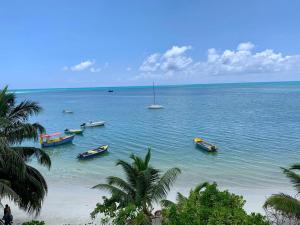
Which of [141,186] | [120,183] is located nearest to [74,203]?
[120,183]

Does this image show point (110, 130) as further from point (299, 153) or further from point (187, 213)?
point (187, 213)

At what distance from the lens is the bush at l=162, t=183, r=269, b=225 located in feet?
27.9

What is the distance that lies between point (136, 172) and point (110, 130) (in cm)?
4396

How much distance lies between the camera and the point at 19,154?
1144 centimetres

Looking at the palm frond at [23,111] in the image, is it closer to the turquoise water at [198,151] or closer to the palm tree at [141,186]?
the palm tree at [141,186]

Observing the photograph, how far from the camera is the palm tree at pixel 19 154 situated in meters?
11.2

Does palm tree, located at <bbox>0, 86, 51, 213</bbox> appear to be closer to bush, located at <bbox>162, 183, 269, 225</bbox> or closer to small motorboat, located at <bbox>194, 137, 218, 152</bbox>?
bush, located at <bbox>162, 183, 269, 225</bbox>

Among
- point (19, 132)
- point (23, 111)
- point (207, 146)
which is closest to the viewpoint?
point (19, 132)

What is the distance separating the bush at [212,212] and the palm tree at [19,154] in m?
5.58

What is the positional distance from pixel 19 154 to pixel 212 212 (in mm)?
6995

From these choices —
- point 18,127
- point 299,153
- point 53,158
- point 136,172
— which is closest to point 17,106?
point 18,127

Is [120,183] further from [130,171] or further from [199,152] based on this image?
[199,152]

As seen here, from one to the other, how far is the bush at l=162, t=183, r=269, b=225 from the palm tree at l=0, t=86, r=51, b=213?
5581 millimetres

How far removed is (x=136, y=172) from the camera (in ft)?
47.2
